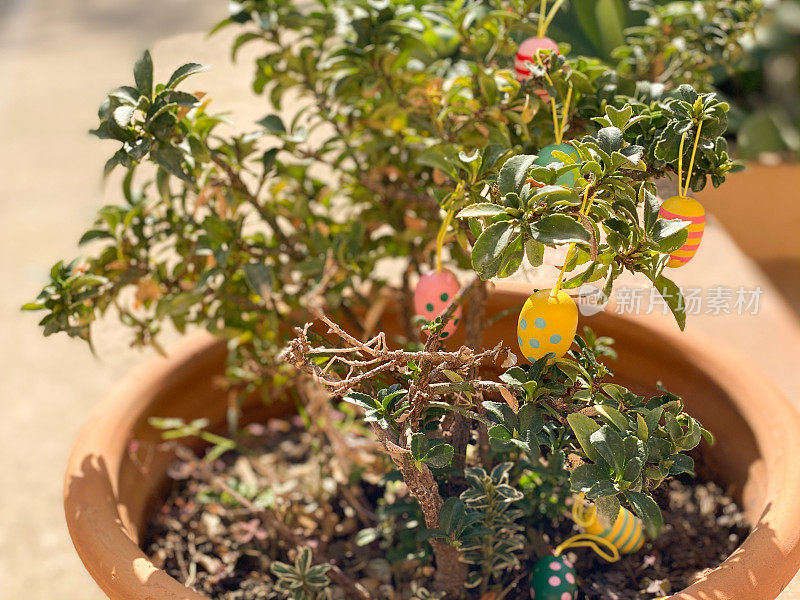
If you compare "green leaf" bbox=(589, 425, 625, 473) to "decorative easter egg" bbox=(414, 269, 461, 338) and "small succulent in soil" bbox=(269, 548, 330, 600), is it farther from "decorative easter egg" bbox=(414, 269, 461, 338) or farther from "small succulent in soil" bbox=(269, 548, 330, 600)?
"small succulent in soil" bbox=(269, 548, 330, 600)

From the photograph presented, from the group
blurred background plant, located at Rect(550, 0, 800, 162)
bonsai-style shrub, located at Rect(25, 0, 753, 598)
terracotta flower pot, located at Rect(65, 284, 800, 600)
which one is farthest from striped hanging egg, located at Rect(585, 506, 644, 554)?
blurred background plant, located at Rect(550, 0, 800, 162)

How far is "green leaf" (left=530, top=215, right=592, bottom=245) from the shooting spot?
631 mm

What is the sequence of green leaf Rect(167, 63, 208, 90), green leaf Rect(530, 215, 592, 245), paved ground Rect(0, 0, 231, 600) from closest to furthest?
green leaf Rect(530, 215, 592, 245)
green leaf Rect(167, 63, 208, 90)
paved ground Rect(0, 0, 231, 600)

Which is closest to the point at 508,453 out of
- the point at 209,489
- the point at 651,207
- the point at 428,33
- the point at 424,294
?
the point at 424,294

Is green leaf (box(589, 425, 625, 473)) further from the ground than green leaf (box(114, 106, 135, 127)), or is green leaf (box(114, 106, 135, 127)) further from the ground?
green leaf (box(114, 106, 135, 127))

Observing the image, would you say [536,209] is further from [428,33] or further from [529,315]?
[428,33]

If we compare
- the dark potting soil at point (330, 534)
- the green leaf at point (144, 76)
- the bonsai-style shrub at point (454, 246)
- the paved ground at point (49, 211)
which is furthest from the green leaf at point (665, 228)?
the paved ground at point (49, 211)

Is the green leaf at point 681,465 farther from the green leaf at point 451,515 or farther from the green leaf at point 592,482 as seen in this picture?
the green leaf at point 451,515

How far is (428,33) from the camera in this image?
1245mm

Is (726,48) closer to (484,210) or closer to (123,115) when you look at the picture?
(484,210)

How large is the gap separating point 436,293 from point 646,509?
13.4 inches

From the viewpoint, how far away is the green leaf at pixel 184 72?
84 cm

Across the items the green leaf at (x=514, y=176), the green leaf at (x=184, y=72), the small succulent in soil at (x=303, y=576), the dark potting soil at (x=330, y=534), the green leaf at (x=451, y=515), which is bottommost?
the dark potting soil at (x=330, y=534)

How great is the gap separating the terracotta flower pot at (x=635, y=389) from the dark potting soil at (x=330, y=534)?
0.05m
